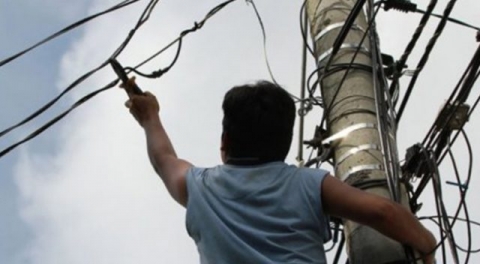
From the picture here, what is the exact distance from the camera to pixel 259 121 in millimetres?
2795

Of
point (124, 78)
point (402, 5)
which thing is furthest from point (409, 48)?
point (124, 78)

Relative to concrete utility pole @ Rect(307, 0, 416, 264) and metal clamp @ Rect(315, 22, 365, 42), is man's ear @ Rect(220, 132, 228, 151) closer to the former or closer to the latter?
concrete utility pole @ Rect(307, 0, 416, 264)

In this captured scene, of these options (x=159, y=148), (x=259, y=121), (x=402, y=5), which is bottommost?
(x=259, y=121)

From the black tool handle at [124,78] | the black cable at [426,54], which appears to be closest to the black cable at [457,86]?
the black cable at [426,54]

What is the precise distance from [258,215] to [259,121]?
1.04 feet

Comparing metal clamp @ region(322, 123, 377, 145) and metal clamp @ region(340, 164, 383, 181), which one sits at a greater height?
metal clamp @ region(322, 123, 377, 145)

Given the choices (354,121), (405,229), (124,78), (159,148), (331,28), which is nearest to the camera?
(405,229)

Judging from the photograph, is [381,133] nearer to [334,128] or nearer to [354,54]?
[334,128]

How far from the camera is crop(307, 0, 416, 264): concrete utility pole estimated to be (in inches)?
134

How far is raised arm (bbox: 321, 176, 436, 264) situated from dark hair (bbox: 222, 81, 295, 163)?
0.22 meters

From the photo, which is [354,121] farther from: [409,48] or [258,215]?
[258,215]

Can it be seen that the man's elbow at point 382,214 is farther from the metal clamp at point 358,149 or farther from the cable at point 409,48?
the cable at point 409,48

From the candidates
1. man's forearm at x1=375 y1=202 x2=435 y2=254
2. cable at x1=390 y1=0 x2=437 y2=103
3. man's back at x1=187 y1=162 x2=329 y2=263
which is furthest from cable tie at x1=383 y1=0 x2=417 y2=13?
man's back at x1=187 y1=162 x2=329 y2=263

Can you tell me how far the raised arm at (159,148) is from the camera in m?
2.99
